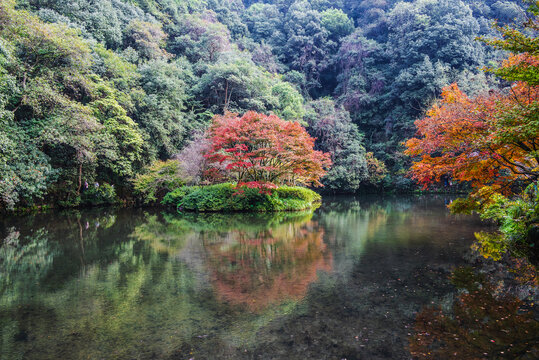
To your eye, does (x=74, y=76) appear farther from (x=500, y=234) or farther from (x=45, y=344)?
(x=500, y=234)

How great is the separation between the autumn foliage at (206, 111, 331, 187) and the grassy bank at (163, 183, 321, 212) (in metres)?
0.78

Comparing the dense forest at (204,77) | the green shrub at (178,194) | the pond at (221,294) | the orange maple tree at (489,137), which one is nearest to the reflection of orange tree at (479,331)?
the pond at (221,294)

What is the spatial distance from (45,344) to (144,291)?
142cm

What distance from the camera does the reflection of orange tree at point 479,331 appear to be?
2.64m

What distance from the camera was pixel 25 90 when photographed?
12.2 meters

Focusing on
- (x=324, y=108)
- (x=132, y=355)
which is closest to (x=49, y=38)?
(x=132, y=355)

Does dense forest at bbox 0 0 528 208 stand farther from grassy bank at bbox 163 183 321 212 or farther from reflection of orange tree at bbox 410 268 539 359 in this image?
reflection of orange tree at bbox 410 268 539 359

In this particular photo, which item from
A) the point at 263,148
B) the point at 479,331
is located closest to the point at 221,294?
the point at 479,331

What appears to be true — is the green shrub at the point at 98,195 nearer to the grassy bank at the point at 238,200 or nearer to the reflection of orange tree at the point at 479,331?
the grassy bank at the point at 238,200

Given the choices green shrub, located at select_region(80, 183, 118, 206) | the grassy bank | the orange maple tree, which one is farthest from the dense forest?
the orange maple tree

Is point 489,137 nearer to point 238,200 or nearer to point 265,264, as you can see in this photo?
point 265,264

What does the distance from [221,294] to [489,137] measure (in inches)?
212

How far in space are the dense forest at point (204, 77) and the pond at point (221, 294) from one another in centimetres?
723

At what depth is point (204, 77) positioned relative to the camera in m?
23.4
